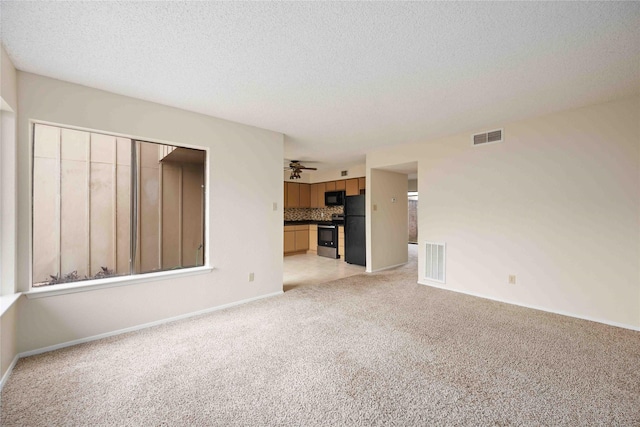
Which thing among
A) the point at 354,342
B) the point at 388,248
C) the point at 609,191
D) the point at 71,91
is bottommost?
the point at 354,342

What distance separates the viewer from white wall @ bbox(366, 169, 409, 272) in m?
5.49

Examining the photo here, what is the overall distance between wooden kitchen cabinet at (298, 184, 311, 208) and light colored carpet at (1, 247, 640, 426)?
17.3 feet

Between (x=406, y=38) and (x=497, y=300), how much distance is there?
140 inches

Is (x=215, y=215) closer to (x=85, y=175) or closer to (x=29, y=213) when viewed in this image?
(x=85, y=175)

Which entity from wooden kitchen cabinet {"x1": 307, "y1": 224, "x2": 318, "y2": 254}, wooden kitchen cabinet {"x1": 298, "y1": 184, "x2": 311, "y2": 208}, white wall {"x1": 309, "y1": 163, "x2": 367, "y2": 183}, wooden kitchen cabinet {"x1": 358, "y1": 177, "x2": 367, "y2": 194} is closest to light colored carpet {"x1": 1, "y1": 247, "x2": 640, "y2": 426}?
wooden kitchen cabinet {"x1": 358, "y1": 177, "x2": 367, "y2": 194}

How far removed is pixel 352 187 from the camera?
23.0ft

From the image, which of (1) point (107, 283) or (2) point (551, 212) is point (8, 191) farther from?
(2) point (551, 212)

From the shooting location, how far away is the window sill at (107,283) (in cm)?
236

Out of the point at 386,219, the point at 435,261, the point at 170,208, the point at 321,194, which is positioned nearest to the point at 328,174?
the point at 321,194

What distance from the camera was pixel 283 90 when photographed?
263 centimetres

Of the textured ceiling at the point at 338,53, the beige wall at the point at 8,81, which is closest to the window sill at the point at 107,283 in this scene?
the beige wall at the point at 8,81

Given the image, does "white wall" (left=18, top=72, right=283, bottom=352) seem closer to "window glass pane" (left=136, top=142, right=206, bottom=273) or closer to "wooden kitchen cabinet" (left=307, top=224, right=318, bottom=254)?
"window glass pane" (left=136, top=142, right=206, bottom=273)

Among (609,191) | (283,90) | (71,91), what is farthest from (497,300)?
(71,91)

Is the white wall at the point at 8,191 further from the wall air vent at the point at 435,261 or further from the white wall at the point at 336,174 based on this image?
the white wall at the point at 336,174
